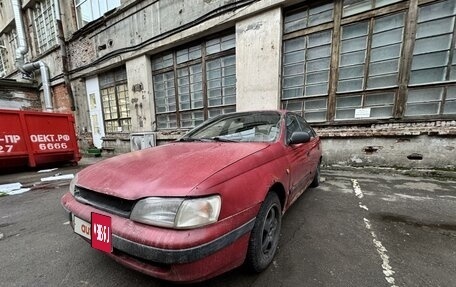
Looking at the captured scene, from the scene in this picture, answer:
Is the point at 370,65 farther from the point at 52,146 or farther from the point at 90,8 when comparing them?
the point at 90,8

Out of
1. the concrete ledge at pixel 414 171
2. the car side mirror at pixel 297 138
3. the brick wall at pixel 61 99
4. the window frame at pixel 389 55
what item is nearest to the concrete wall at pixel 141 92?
the brick wall at pixel 61 99

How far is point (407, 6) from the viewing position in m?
4.16

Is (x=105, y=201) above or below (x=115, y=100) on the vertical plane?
below

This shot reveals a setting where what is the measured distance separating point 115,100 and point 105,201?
30.1ft

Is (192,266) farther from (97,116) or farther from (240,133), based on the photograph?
(97,116)

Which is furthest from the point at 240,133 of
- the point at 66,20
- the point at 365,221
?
the point at 66,20

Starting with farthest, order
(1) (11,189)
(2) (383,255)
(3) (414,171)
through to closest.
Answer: (3) (414,171) < (1) (11,189) < (2) (383,255)

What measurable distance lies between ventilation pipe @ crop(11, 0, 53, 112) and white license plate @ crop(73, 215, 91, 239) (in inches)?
514

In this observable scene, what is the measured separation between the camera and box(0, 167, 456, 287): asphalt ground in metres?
1.59

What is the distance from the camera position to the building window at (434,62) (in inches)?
155

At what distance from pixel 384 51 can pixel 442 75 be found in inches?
45.1

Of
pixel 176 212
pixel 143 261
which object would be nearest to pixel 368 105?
pixel 176 212

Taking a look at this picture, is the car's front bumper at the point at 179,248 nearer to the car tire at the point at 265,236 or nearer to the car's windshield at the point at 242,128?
the car tire at the point at 265,236

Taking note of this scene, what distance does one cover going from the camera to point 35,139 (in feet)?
17.9
